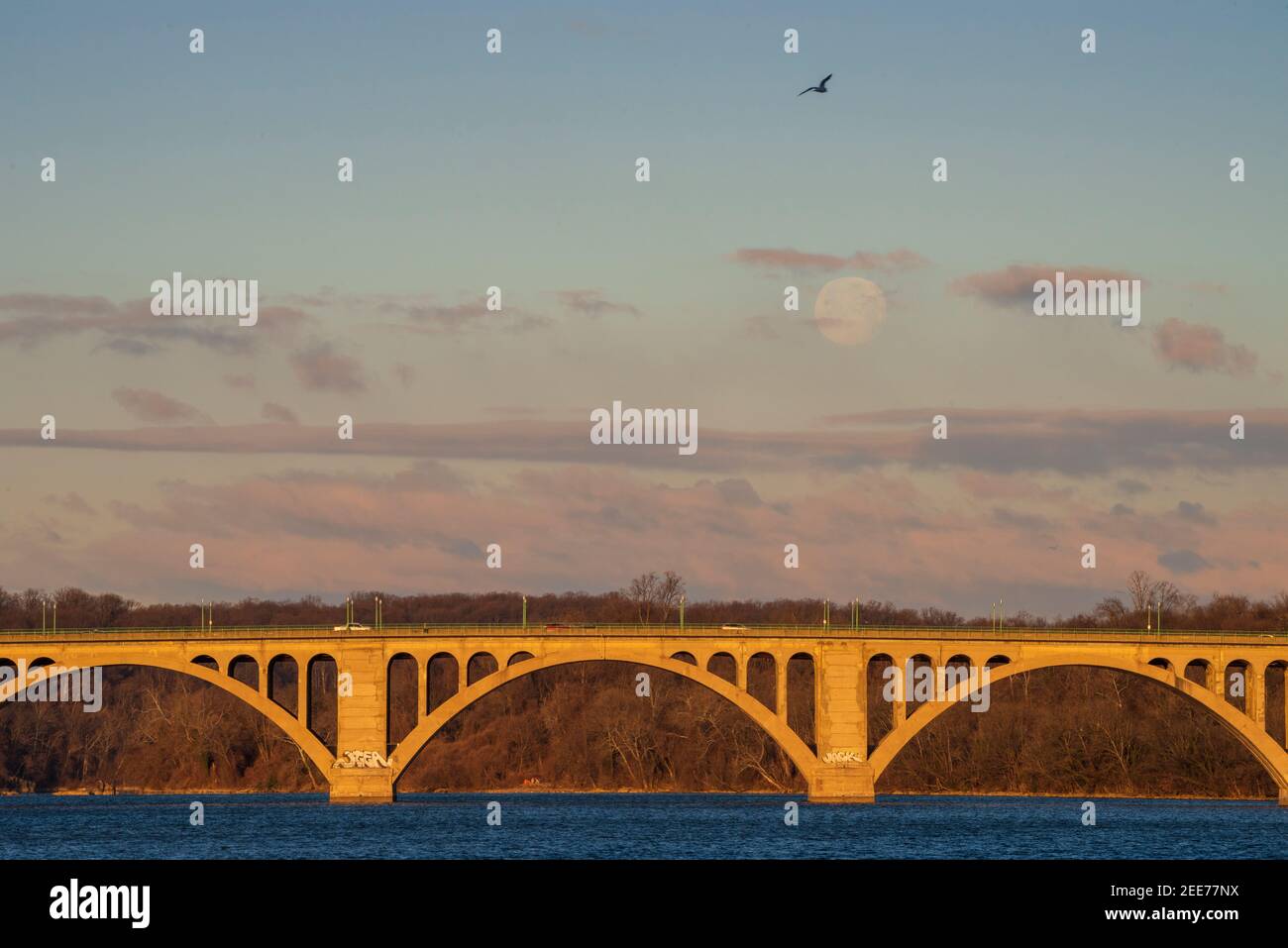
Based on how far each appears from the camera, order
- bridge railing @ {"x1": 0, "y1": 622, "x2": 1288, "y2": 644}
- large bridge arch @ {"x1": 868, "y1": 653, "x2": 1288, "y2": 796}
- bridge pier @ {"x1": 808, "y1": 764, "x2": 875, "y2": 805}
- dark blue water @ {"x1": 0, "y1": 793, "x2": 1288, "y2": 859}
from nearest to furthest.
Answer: dark blue water @ {"x1": 0, "y1": 793, "x2": 1288, "y2": 859}, large bridge arch @ {"x1": 868, "y1": 653, "x2": 1288, "y2": 796}, bridge railing @ {"x1": 0, "y1": 622, "x2": 1288, "y2": 644}, bridge pier @ {"x1": 808, "y1": 764, "x2": 875, "y2": 805}

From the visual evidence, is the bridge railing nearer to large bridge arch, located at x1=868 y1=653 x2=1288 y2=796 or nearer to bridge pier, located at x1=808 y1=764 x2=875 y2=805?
large bridge arch, located at x1=868 y1=653 x2=1288 y2=796

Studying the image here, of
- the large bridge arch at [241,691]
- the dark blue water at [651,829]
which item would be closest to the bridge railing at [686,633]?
the large bridge arch at [241,691]

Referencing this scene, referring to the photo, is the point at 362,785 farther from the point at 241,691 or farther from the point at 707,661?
the point at 707,661

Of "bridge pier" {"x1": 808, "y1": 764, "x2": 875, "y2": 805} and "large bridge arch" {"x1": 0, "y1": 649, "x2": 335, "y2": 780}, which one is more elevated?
"large bridge arch" {"x1": 0, "y1": 649, "x2": 335, "y2": 780}

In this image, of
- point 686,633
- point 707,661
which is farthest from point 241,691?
point 707,661

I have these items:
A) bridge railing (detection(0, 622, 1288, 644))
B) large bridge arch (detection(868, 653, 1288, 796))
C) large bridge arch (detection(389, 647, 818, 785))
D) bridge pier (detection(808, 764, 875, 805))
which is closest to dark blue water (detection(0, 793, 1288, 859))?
bridge pier (detection(808, 764, 875, 805))
